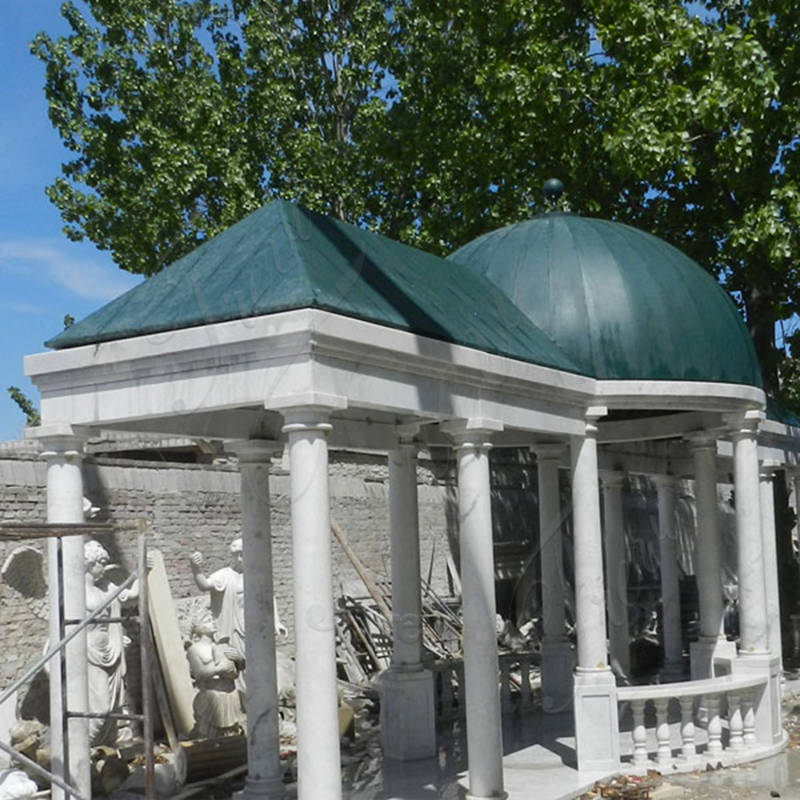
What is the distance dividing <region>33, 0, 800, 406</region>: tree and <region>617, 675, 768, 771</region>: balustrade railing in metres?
6.53

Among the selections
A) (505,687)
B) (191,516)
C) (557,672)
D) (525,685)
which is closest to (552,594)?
(557,672)

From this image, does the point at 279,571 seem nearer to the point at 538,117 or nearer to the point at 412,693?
the point at 412,693

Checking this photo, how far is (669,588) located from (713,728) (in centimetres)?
586

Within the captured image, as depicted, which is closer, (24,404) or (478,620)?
(478,620)

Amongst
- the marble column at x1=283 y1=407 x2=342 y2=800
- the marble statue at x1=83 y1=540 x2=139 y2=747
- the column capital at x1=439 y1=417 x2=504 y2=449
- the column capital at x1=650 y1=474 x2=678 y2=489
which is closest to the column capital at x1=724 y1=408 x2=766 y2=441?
the column capital at x1=439 y1=417 x2=504 y2=449

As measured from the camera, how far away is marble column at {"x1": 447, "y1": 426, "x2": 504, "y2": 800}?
938 centimetres

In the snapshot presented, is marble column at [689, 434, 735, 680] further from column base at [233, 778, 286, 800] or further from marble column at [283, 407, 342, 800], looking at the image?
marble column at [283, 407, 342, 800]

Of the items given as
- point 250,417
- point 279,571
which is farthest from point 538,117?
point 250,417

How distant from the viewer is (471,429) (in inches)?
374

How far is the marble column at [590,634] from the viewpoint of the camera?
35.8ft

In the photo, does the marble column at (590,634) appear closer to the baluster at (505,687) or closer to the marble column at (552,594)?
the marble column at (552,594)

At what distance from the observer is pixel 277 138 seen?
82.1ft

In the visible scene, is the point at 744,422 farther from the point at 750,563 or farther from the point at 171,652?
the point at 171,652

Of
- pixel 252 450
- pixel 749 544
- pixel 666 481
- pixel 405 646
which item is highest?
pixel 252 450
